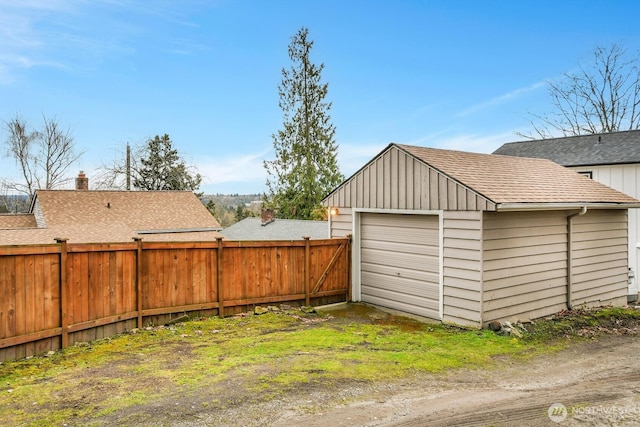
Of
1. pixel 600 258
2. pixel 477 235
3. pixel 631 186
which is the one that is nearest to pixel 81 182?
pixel 477 235

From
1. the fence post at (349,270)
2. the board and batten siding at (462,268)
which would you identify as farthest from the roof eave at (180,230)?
the board and batten siding at (462,268)

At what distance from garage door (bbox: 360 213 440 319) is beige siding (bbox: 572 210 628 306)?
3580 mm

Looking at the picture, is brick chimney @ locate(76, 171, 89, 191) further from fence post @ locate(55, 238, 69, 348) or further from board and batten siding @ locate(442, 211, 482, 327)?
board and batten siding @ locate(442, 211, 482, 327)

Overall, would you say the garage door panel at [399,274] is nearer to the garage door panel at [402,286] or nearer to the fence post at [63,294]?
the garage door panel at [402,286]

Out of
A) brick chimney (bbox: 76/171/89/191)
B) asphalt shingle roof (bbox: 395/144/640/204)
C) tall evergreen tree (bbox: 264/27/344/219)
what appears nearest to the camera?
asphalt shingle roof (bbox: 395/144/640/204)

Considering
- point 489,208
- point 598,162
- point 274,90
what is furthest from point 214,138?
point 489,208

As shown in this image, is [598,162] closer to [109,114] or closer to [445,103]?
[445,103]

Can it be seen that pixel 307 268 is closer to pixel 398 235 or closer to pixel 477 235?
Result: pixel 398 235

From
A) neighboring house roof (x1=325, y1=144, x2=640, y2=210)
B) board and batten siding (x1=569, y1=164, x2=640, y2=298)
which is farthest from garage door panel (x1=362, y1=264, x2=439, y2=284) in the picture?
board and batten siding (x1=569, y1=164, x2=640, y2=298)

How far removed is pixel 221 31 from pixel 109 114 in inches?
540

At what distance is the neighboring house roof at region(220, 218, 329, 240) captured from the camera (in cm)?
1927

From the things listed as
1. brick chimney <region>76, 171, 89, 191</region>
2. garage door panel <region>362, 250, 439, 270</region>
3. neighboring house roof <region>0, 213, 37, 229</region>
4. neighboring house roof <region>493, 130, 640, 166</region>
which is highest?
neighboring house roof <region>493, 130, 640, 166</region>

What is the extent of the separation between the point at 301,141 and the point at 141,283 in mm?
25037

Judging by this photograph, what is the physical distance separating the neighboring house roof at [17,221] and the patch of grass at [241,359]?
15.3m
